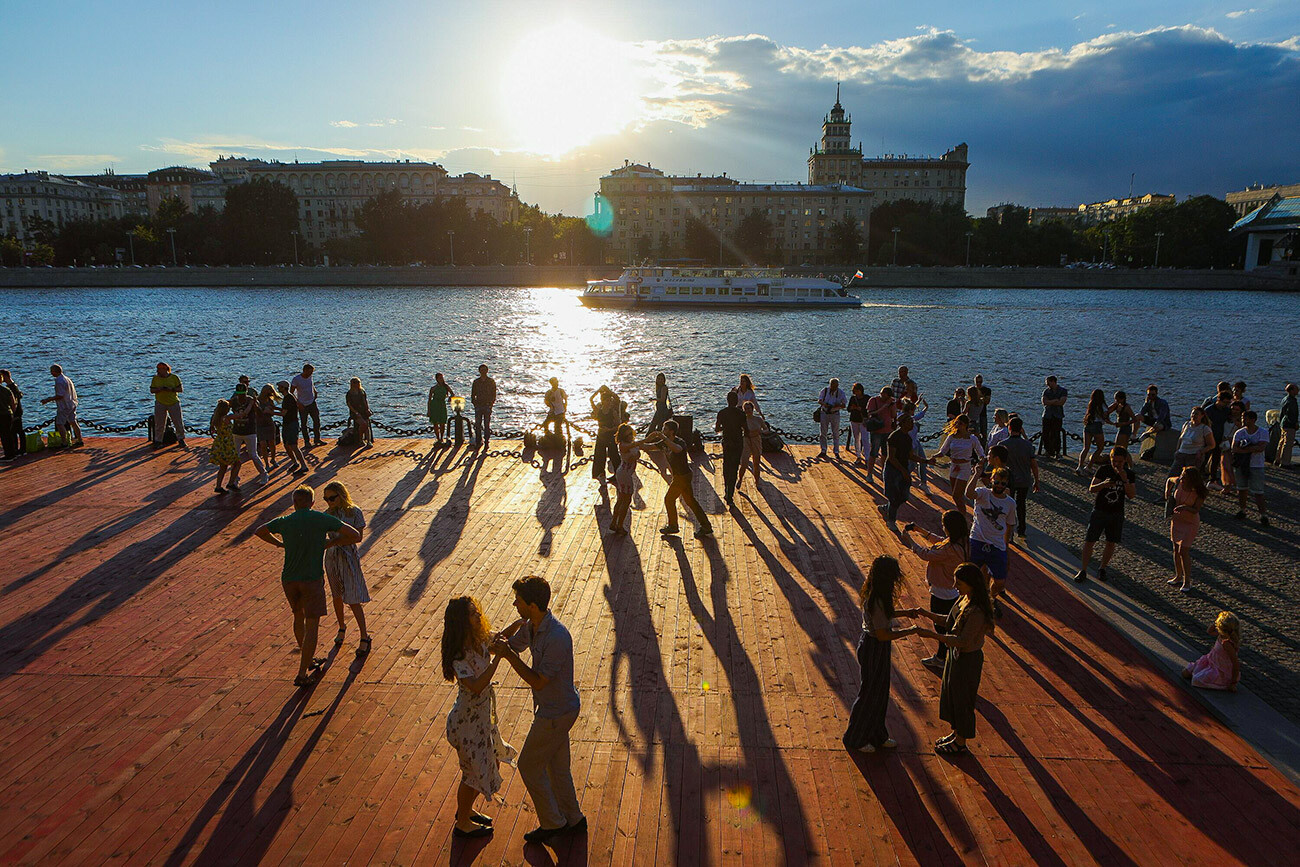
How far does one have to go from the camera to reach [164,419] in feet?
49.4

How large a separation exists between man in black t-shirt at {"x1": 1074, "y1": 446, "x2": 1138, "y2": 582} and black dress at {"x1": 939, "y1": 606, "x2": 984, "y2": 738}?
4350 millimetres

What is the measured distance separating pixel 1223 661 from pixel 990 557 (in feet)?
6.65

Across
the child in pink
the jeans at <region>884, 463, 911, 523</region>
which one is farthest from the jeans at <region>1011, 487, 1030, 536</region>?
the child in pink

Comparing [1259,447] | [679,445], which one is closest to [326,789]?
[679,445]

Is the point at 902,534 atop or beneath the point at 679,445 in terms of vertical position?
beneath

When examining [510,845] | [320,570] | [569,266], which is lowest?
[510,845]

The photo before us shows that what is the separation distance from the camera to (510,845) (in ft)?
15.5

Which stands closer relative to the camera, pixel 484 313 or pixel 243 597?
pixel 243 597

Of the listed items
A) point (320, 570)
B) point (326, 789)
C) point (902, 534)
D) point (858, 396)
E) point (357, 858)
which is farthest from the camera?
point (858, 396)

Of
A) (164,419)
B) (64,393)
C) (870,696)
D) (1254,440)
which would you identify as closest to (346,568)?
(870,696)

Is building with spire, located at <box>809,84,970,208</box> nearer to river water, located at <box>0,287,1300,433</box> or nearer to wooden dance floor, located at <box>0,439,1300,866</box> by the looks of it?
river water, located at <box>0,287,1300,433</box>

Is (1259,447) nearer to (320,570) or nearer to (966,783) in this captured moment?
(966,783)

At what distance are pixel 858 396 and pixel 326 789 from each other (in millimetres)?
11478

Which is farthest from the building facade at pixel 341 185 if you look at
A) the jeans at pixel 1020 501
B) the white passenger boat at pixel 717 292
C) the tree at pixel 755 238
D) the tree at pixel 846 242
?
the jeans at pixel 1020 501
